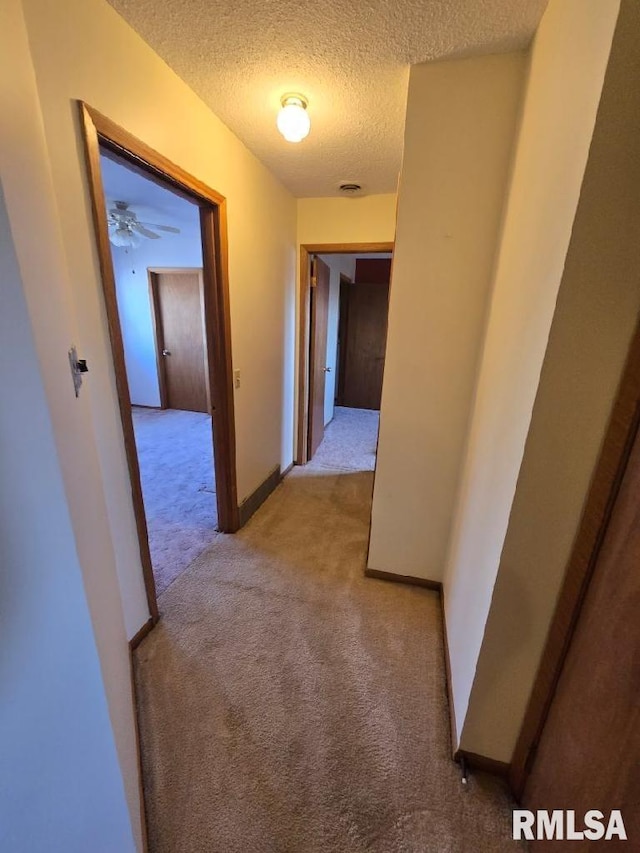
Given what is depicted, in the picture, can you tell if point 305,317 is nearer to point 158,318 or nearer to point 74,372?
point 74,372

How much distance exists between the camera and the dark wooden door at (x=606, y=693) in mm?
667

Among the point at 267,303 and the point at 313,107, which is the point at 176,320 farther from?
the point at 313,107

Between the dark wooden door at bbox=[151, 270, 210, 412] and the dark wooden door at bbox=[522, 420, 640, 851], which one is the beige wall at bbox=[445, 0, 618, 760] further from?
the dark wooden door at bbox=[151, 270, 210, 412]

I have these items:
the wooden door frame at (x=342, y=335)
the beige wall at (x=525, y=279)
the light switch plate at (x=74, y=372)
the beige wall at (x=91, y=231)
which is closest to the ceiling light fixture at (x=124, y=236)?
the beige wall at (x=91, y=231)

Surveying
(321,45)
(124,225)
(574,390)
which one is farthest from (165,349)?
(574,390)

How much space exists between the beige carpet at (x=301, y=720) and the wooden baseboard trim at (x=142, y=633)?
0.04m

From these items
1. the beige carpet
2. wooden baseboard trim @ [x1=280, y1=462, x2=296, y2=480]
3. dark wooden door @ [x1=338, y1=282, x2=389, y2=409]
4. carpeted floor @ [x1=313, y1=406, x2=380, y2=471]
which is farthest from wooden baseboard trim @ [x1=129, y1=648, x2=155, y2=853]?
dark wooden door @ [x1=338, y1=282, x2=389, y2=409]

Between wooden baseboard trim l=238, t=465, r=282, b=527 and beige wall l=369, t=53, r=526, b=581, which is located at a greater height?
beige wall l=369, t=53, r=526, b=581

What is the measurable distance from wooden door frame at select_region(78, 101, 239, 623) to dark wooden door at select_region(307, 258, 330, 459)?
140 centimetres

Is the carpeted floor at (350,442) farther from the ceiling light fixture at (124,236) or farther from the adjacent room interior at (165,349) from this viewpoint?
the ceiling light fixture at (124,236)

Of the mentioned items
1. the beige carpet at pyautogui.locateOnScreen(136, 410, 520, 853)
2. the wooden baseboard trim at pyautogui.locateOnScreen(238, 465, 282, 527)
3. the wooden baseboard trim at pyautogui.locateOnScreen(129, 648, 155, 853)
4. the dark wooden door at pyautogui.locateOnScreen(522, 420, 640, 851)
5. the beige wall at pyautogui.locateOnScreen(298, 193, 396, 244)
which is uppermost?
the beige wall at pyautogui.locateOnScreen(298, 193, 396, 244)

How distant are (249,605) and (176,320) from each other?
4.28 m

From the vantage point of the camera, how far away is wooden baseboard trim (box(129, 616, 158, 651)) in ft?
4.89

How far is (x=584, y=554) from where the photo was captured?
0.85 meters
